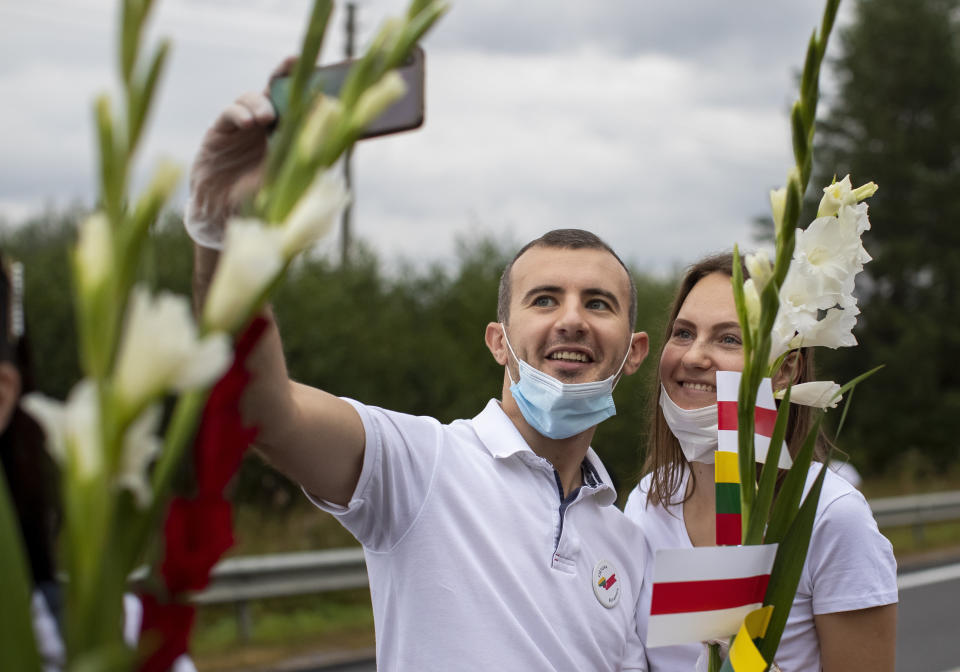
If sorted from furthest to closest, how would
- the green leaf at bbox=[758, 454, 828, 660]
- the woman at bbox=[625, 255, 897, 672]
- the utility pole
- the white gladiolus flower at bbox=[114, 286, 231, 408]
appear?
the utility pole < the woman at bbox=[625, 255, 897, 672] < the green leaf at bbox=[758, 454, 828, 660] < the white gladiolus flower at bbox=[114, 286, 231, 408]

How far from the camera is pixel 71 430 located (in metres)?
0.66

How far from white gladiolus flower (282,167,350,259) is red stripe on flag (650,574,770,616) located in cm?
81

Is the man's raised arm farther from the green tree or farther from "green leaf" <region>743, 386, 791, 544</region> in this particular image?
the green tree

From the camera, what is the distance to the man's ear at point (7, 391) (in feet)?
3.36

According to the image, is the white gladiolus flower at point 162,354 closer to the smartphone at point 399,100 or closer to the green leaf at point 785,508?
the smartphone at point 399,100

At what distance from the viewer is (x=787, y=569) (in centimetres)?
145

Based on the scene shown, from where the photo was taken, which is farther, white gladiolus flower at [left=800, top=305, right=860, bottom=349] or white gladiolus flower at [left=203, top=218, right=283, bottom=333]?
white gladiolus flower at [left=800, top=305, right=860, bottom=349]

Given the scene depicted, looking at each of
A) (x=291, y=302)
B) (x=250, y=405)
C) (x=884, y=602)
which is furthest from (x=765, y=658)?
(x=291, y=302)

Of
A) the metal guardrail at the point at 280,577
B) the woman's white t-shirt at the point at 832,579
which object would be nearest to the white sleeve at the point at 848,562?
the woman's white t-shirt at the point at 832,579

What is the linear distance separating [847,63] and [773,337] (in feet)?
99.3

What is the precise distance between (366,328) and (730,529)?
1345 cm

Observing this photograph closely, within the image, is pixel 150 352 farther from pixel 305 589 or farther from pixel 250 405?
pixel 305 589

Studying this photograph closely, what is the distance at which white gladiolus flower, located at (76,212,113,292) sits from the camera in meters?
0.68

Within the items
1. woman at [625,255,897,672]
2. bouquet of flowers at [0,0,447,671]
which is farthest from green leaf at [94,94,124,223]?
woman at [625,255,897,672]
